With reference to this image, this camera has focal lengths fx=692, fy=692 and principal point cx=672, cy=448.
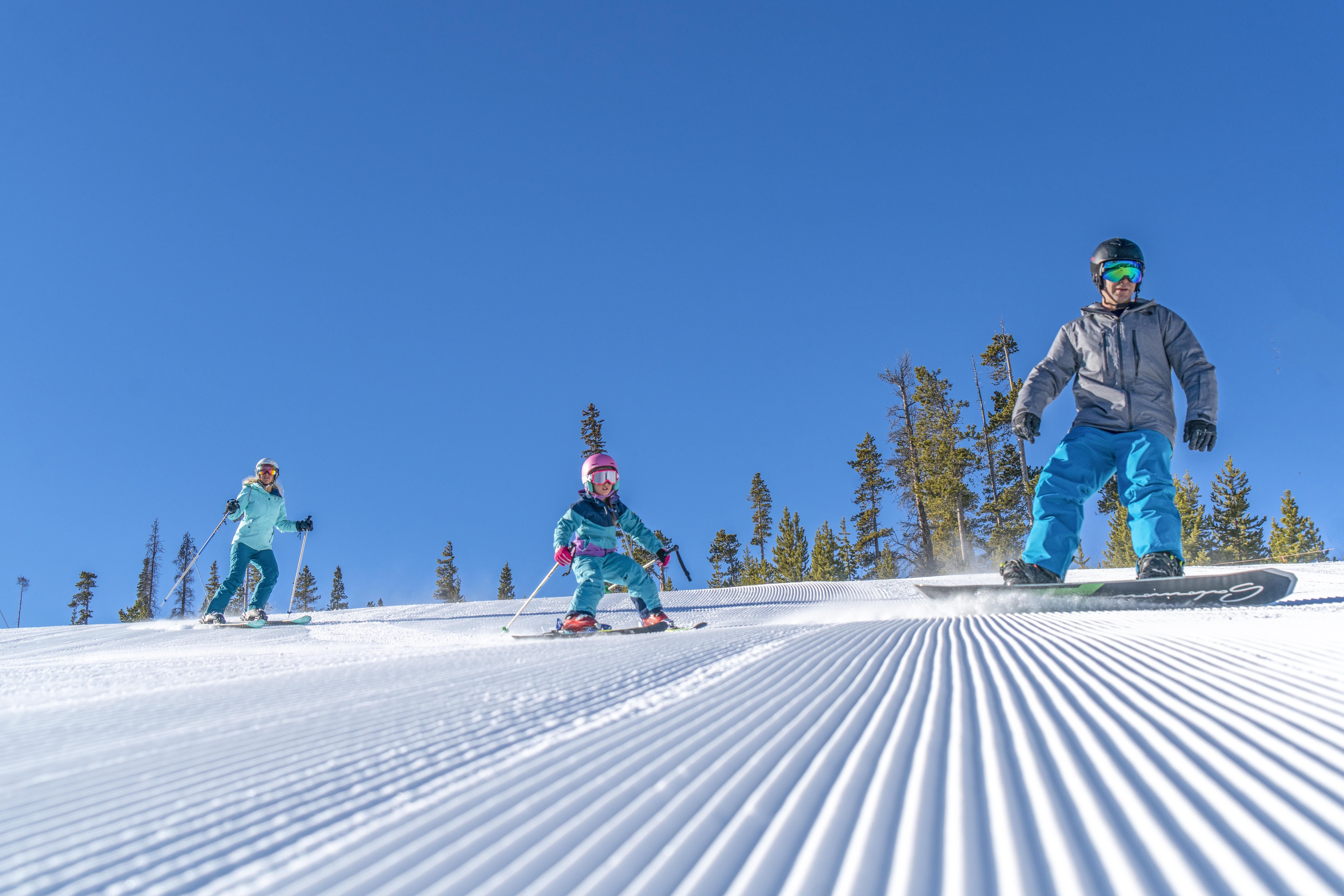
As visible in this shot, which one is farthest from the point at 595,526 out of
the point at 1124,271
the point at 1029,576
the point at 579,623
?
the point at 1124,271

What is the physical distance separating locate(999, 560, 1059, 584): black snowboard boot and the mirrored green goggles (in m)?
1.97

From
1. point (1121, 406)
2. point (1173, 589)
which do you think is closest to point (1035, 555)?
point (1173, 589)

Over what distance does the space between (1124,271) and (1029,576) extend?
6.92ft

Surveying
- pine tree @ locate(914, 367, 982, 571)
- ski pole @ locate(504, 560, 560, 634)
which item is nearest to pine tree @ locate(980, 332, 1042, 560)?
pine tree @ locate(914, 367, 982, 571)

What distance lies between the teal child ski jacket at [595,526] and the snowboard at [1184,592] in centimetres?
288

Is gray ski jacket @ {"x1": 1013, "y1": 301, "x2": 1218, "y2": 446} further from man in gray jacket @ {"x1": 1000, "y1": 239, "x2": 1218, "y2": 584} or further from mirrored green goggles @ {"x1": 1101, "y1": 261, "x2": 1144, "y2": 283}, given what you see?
mirrored green goggles @ {"x1": 1101, "y1": 261, "x2": 1144, "y2": 283}

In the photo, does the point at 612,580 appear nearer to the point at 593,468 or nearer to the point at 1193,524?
the point at 593,468

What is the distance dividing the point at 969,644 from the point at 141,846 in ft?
6.65

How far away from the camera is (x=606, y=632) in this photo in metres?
4.63

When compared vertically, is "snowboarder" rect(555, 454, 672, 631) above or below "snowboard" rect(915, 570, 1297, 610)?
above

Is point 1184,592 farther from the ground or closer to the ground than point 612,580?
closer to the ground

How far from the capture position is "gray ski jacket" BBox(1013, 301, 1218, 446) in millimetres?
4164

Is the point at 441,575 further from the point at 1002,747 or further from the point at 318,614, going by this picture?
the point at 1002,747

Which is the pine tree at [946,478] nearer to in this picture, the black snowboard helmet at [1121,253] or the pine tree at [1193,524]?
the pine tree at [1193,524]
